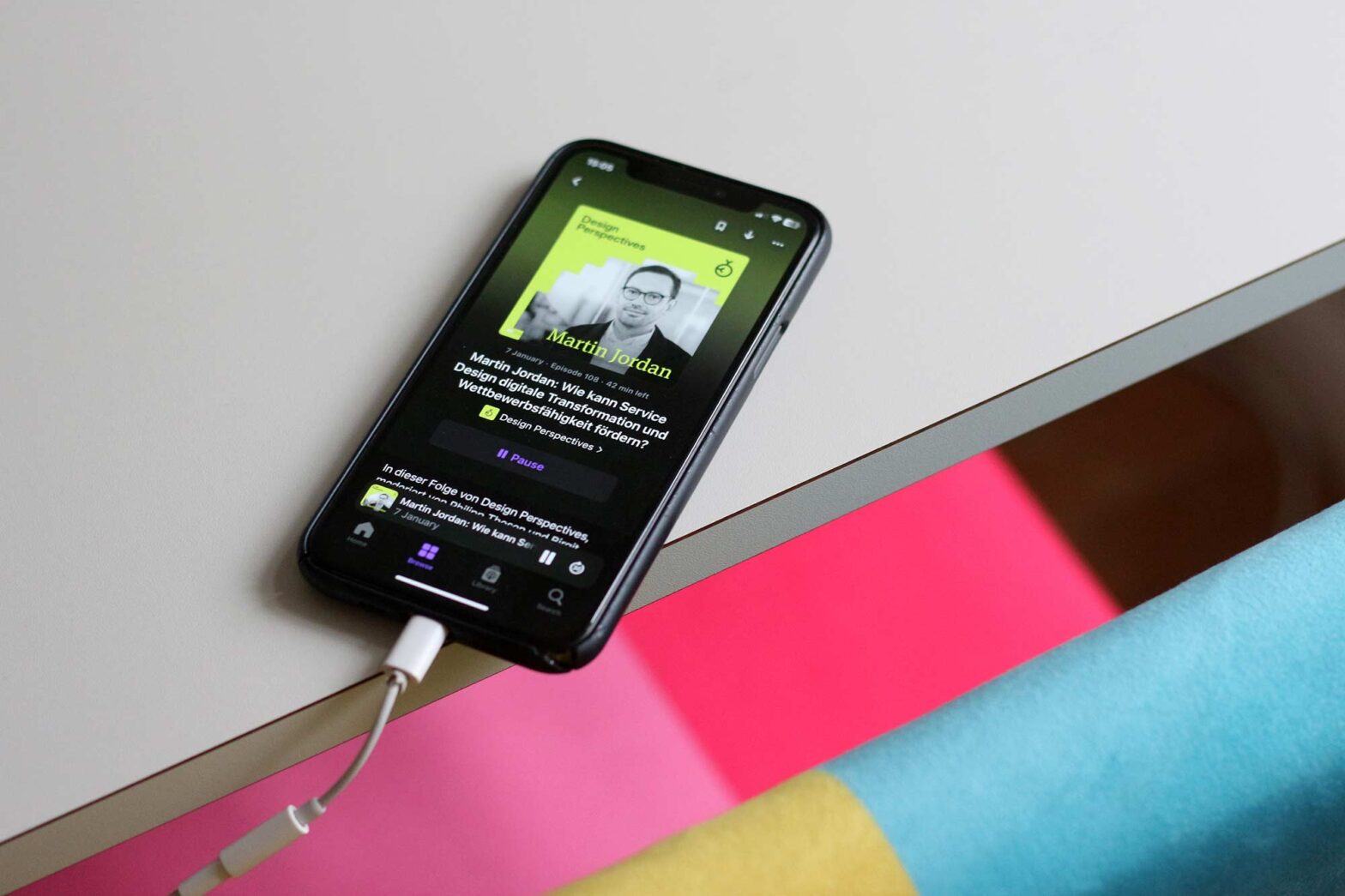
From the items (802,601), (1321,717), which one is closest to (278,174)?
(1321,717)

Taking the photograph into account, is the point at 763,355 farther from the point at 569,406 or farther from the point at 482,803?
the point at 482,803

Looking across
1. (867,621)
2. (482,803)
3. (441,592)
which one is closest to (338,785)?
(441,592)

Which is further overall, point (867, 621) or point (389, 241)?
point (867, 621)

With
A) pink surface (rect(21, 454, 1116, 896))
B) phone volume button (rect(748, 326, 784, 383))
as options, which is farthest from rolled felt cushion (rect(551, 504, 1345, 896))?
pink surface (rect(21, 454, 1116, 896))

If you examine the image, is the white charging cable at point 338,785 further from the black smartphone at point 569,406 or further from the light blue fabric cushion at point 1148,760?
the light blue fabric cushion at point 1148,760

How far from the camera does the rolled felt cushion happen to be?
1.11 feet

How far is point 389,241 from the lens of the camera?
17.7 inches

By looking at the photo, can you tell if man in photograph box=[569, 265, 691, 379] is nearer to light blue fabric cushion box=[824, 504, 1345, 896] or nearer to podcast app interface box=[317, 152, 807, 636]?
podcast app interface box=[317, 152, 807, 636]

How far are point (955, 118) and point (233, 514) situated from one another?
295 millimetres

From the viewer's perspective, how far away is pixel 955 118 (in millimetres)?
487

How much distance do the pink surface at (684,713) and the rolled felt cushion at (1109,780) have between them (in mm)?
477

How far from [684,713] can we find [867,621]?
0.48 feet

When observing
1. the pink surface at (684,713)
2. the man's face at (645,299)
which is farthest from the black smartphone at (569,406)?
the pink surface at (684,713)

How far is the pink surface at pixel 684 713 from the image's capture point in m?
0.79
